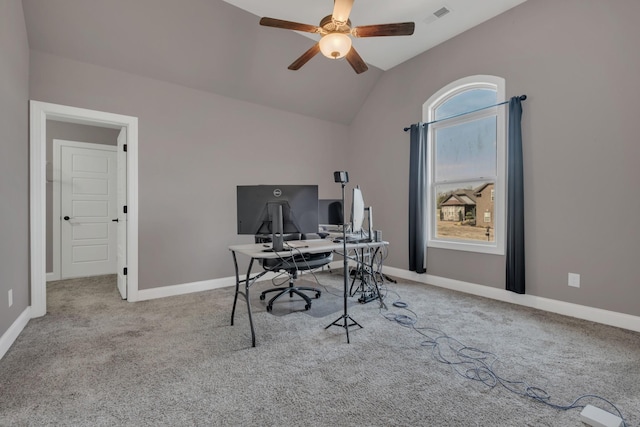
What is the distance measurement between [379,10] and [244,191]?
252 cm

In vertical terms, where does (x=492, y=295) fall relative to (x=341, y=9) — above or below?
below

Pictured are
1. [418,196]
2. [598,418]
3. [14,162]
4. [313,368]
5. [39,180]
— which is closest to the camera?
[598,418]

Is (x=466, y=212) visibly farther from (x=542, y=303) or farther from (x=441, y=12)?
(x=441, y=12)

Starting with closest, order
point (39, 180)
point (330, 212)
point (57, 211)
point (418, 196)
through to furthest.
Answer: point (39, 180) → point (330, 212) → point (418, 196) → point (57, 211)

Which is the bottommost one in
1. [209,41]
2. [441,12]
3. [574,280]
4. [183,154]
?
[574,280]

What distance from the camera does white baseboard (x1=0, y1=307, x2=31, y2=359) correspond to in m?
2.11

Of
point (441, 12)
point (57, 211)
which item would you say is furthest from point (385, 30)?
point (57, 211)

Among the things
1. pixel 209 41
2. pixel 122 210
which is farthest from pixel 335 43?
pixel 122 210

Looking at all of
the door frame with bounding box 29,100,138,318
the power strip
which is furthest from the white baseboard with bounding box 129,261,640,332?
the power strip

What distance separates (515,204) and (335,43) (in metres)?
2.45

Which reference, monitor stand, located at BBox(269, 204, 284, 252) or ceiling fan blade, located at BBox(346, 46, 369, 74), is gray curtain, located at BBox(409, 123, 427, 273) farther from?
monitor stand, located at BBox(269, 204, 284, 252)

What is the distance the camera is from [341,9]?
2299 millimetres

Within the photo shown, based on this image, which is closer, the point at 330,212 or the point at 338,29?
the point at 338,29

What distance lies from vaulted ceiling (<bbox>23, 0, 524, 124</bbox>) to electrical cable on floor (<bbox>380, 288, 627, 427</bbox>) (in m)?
3.29
